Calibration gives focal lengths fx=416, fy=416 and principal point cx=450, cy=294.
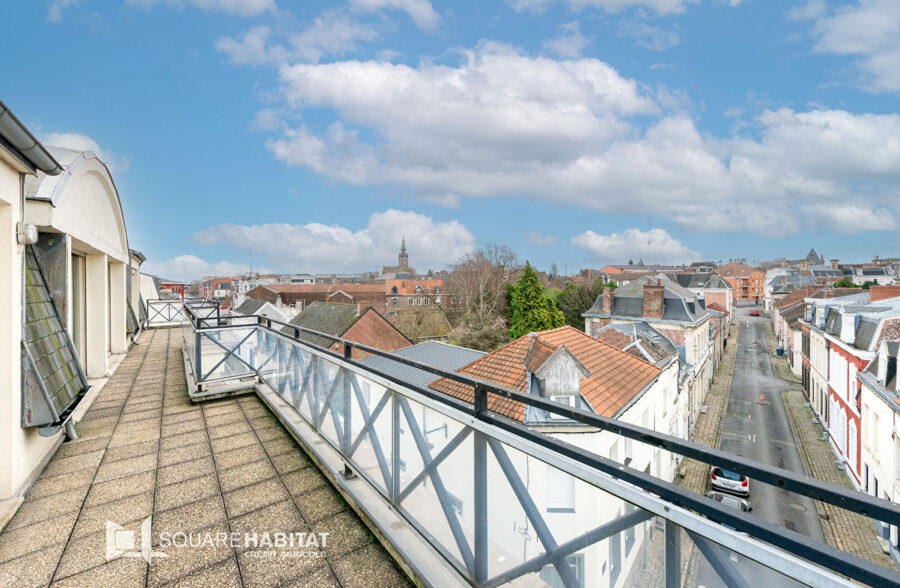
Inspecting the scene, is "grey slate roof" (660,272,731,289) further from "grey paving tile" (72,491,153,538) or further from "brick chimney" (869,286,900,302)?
"grey paving tile" (72,491,153,538)

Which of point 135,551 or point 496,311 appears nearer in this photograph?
point 135,551

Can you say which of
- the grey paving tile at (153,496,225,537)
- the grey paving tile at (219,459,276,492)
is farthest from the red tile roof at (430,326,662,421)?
the grey paving tile at (153,496,225,537)

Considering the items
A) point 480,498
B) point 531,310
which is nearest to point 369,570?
point 480,498

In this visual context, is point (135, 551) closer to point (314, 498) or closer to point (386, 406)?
point (314, 498)

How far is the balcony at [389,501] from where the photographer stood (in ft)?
3.70

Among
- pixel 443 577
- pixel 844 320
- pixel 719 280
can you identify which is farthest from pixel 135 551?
pixel 719 280

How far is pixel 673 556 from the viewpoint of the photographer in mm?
1191

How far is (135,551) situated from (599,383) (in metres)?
9.32

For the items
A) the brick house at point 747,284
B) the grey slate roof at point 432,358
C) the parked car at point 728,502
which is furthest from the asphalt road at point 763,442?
the brick house at point 747,284

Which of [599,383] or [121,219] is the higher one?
[121,219]

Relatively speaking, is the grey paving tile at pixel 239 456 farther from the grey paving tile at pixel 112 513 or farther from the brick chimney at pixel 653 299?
the brick chimney at pixel 653 299

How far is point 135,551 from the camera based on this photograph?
2.52 meters

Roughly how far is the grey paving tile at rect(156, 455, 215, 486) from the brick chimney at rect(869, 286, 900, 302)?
3294 cm

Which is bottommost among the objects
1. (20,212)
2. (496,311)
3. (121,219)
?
(496,311)
